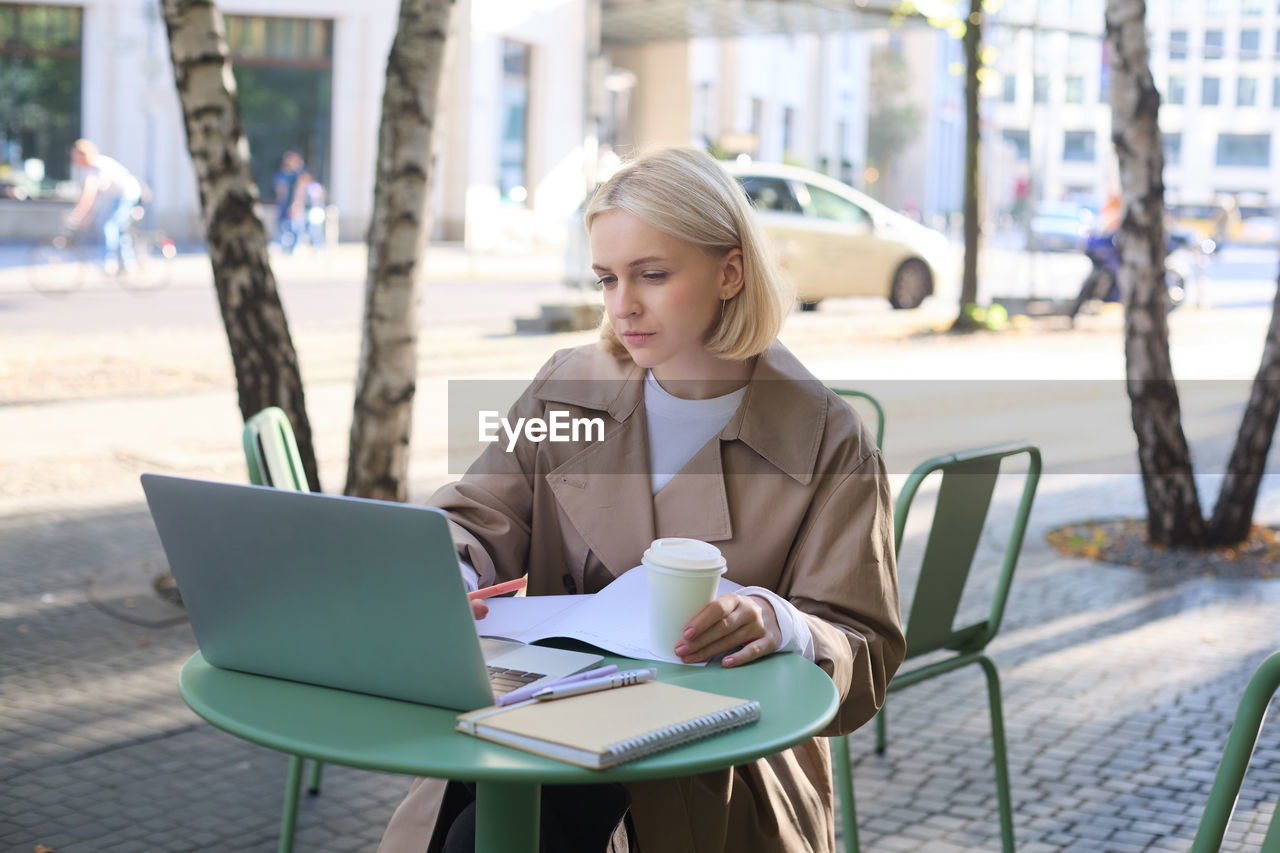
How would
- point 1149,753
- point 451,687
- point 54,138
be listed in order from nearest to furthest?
point 451,687
point 1149,753
point 54,138

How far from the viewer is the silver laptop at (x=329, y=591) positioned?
5.69 feet

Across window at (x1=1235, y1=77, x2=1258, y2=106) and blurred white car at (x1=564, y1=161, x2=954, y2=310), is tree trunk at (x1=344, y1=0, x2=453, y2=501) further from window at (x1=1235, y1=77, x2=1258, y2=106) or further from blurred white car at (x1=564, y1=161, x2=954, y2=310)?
window at (x1=1235, y1=77, x2=1258, y2=106)

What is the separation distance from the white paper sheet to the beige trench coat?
15cm

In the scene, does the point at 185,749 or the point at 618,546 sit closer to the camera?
the point at 618,546

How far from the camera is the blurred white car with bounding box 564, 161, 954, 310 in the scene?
59.8ft

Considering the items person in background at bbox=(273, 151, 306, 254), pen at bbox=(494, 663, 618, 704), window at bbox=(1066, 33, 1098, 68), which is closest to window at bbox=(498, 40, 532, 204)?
person in background at bbox=(273, 151, 306, 254)

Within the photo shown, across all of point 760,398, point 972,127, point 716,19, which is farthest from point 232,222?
point 716,19

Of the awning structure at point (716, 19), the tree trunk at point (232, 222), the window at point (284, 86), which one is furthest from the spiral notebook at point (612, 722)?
the window at point (284, 86)

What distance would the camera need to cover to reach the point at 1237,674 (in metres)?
5.16

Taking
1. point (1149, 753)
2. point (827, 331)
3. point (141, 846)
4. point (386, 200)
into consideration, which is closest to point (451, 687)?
point (141, 846)

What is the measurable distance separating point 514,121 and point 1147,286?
Result: 29102 millimetres

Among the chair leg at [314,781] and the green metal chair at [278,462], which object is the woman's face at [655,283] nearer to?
the green metal chair at [278,462]

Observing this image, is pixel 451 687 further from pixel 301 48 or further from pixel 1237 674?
pixel 301 48

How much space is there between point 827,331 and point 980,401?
4639 mm
